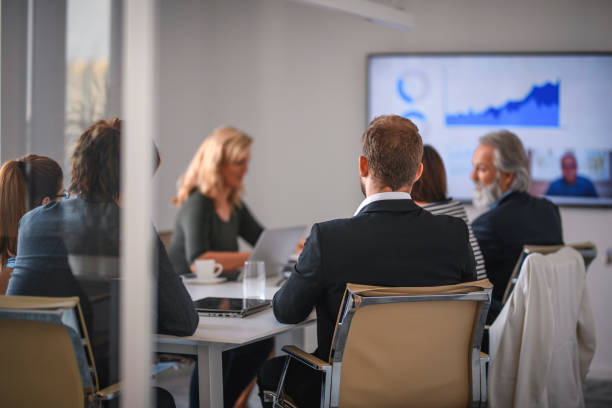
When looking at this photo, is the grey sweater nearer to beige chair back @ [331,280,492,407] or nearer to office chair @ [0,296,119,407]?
office chair @ [0,296,119,407]

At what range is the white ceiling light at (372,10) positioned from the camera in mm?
2627

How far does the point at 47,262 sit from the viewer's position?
4.78 feet

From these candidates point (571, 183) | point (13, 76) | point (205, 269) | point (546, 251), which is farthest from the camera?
point (571, 183)

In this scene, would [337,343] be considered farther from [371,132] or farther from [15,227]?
[15,227]

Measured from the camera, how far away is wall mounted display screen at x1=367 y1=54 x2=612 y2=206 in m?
3.77

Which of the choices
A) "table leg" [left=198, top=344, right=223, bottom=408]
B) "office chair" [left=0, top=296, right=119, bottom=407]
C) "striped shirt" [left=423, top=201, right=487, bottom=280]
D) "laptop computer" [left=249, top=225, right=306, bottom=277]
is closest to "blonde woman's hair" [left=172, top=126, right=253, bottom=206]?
"laptop computer" [left=249, top=225, right=306, bottom=277]

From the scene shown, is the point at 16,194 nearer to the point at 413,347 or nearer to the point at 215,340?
the point at 215,340

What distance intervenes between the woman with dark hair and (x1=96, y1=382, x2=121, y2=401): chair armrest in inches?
0.6

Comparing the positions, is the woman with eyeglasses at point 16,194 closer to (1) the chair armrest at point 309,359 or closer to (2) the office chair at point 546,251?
(1) the chair armrest at point 309,359

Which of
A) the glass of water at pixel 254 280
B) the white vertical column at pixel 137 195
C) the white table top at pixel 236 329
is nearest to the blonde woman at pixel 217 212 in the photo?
the glass of water at pixel 254 280

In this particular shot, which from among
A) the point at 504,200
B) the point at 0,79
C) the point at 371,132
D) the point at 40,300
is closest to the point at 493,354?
the point at 504,200

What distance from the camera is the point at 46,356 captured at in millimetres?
1417

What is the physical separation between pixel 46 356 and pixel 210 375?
1.59ft

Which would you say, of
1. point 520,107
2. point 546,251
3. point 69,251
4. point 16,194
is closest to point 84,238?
point 69,251
